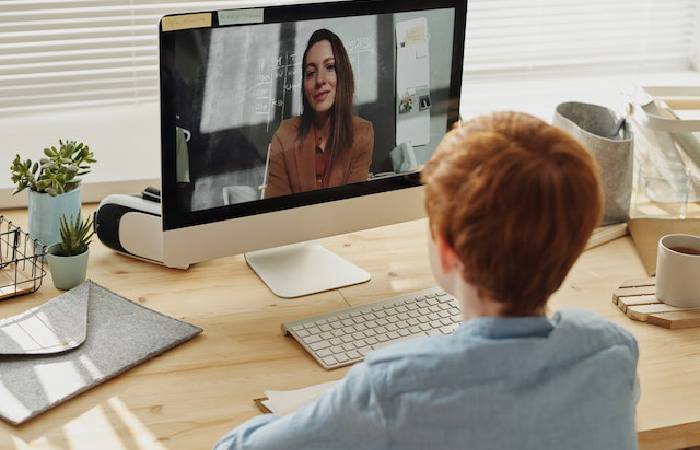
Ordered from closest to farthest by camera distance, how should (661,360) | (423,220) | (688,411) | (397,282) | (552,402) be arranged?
(552,402)
(688,411)
(661,360)
(397,282)
(423,220)

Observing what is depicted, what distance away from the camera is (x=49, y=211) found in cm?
186

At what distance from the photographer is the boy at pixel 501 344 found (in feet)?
3.34

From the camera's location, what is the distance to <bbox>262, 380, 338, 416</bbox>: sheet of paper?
1429 millimetres

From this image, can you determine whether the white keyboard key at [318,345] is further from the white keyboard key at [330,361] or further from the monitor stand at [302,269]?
the monitor stand at [302,269]

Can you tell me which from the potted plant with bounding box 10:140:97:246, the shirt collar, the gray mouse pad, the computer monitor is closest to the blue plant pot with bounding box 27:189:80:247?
the potted plant with bounding box 10:140:97:246

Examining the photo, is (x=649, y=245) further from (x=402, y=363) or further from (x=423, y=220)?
(x=402, y=363)

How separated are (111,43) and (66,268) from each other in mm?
690

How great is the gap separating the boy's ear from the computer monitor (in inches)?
A: 25.6

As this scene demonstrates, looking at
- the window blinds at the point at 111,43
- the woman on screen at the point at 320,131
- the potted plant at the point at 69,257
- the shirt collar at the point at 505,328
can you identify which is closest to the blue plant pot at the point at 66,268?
the potted plant at the point at 69,257

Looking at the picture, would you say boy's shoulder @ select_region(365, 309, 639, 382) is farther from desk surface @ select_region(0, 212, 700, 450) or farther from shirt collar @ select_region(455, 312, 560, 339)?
desk surface @ select_region(0, 212, 700, 450)

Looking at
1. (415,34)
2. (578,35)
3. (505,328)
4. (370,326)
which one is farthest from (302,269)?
(578,35)

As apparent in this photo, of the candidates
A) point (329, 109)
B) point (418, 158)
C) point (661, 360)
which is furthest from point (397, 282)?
point (661, 360)

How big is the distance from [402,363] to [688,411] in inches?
23.8

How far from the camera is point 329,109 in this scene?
1.74 metres
